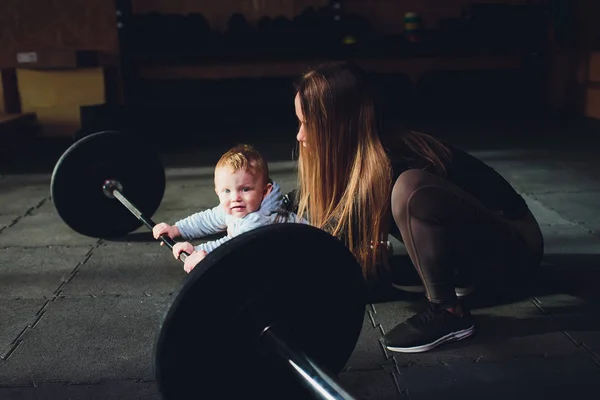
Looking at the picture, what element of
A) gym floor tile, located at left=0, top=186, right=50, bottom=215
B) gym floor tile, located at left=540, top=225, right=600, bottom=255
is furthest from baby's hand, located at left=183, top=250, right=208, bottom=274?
gym floor tile, located at left=0, top=186, right=50, bottom=215

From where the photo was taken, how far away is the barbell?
2.91 ft

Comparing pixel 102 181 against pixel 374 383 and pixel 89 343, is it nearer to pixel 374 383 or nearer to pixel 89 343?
pixel 89 343

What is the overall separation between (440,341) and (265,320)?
0.50m

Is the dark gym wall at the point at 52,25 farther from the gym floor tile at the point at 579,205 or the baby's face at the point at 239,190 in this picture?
the baby's face at the point at 239,190

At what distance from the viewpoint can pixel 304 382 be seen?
92cm

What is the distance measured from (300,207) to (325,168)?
151 millimetres

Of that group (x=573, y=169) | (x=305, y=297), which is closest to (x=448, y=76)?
(x=573, y=169)

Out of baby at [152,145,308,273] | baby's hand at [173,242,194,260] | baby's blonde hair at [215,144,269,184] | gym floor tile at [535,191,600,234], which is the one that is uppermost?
baby's blonde hair at [215,144,269,184]

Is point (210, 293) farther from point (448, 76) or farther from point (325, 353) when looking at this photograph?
point (448, 76)

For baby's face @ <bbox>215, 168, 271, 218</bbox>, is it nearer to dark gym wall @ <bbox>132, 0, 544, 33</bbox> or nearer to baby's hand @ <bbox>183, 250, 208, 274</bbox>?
baby's hand @ <bbox>183, 250, 208, 274</bbox>

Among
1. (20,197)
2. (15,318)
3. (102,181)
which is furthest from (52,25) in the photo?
(15,318)

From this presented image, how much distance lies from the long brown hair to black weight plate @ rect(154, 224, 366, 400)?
0.26 metres

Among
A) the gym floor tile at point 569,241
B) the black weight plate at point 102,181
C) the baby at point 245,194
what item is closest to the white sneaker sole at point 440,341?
the baby at point 245,194

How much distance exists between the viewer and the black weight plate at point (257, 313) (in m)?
0.89
